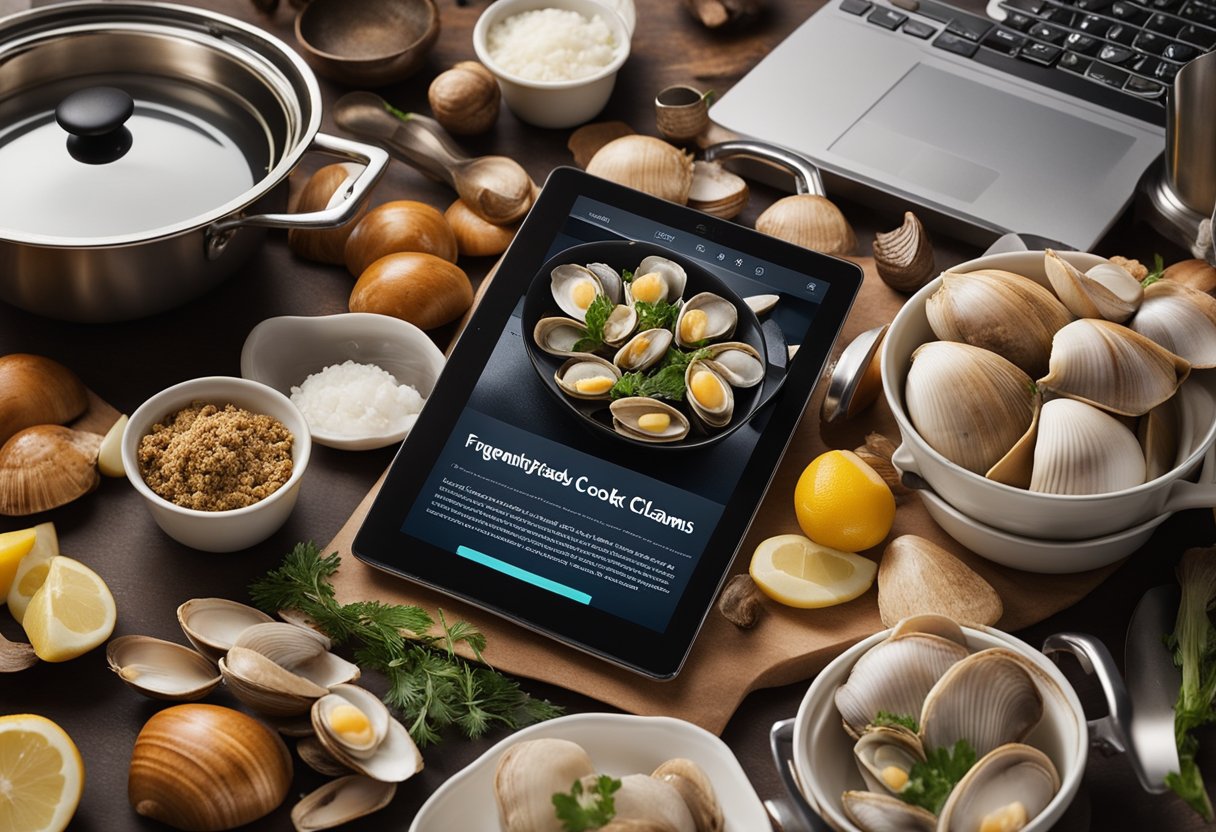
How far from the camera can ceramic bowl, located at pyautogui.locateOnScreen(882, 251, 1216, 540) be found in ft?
2.75

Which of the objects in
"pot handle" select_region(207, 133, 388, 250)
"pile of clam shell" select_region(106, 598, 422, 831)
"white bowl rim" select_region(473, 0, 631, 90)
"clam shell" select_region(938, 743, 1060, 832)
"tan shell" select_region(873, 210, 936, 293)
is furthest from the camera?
"white bowl rim" select_region(473, 0, 631, 90)

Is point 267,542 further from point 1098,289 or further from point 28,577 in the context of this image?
point 1098,289

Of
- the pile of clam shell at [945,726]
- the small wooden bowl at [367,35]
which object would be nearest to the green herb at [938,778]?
the pile of clam shell at [945,726]

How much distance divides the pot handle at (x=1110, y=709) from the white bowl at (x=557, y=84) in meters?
0.77

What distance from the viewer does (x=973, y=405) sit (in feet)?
2.85

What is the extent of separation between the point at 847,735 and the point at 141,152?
2.63ft

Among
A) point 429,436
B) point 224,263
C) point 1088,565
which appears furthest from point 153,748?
point 1088,565

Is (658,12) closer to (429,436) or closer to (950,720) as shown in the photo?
(429,436)

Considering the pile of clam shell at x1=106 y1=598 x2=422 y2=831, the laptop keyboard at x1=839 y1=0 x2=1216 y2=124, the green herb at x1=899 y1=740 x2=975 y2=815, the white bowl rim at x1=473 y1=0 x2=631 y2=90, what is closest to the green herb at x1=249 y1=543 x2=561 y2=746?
the pile of clam shell at x1=106 y1=598 x2=422 y2=831

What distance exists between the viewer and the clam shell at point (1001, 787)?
0.69 m

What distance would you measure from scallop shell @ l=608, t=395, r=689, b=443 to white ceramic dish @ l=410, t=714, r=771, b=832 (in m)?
0.23

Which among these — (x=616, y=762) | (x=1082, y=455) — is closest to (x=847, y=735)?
(x=616, y=762)

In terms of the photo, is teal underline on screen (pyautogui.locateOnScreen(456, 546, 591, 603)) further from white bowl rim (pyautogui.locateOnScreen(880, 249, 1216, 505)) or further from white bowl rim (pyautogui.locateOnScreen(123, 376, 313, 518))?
white bowl rim (pyautogui.locateOnScreen(880, 249, 1216, 505))

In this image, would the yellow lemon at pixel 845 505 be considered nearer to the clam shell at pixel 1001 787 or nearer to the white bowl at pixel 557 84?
the clam shell at pixel 1001 787
